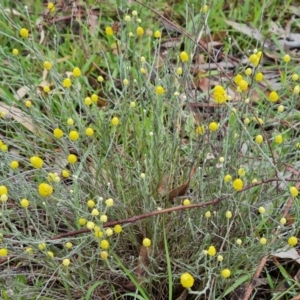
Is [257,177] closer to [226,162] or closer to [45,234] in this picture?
[226,162]

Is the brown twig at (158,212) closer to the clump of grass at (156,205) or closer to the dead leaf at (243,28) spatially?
the clump of grass at (156,205)

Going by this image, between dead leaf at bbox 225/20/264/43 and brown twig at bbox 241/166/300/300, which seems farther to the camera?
dead leaf at bbox 225/20/264/43

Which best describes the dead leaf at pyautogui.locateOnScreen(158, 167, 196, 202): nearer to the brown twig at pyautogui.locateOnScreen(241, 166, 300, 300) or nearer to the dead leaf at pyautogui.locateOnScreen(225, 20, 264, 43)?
the brown twig at pyautogui.locateOnScreen(241, 166, 300, 300)

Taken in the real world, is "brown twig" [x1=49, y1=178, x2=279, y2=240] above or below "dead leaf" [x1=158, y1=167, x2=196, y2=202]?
above

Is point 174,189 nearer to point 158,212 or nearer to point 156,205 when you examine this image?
point 156,205

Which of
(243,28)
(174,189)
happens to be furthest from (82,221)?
(243,28)

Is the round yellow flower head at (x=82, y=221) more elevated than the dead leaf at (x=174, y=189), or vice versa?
the round yellow flower head at (x=82, y=221)

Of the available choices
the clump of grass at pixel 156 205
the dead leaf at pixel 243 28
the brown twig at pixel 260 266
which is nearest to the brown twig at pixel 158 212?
the clump of grass at pixel 156 205

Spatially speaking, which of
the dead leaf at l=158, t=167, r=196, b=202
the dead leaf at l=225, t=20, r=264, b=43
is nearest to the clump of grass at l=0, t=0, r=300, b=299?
→ the dead leaf at l=158, t=167, r=196, b=202

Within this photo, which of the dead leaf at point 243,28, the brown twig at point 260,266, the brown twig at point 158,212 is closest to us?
the brown twig at point 158,212

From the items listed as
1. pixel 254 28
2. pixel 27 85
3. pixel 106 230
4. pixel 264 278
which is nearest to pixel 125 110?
pixel 27 85

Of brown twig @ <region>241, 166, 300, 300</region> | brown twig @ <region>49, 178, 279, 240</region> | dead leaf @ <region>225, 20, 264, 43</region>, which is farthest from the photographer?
dead leaf @ <region>225, 20, 264, 43</region>

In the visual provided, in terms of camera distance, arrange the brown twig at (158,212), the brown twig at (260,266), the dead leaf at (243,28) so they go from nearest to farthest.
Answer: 1. the brown twig at (158,212)
2. the brown twig at (260,266)
3. the dead leaf at (243,28)

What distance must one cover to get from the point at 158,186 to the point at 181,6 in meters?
1.27
